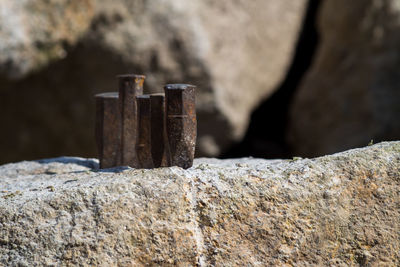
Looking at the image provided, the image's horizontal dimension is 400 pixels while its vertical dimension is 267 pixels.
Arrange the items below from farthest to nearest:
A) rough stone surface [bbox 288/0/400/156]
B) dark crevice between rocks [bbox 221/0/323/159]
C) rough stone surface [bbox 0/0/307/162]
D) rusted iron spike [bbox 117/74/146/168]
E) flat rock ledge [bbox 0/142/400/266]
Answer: dark crevice between rocks [bbox 221/0/323/159], rough stone surface [bbox 288/0/400/156], rough stone surface [bbox 0/0/307/162], rusted iron spike [bbox 117/74/146/168], flat rock ledge [bbox 0/142/400/266]

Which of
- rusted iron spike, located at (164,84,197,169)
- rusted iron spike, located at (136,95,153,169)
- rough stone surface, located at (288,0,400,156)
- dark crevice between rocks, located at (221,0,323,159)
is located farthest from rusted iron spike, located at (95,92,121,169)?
dark crevice between rocks, located at (221,0,323,159)

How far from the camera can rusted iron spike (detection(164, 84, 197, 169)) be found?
2.03 m

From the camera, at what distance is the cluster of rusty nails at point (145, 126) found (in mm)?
2051

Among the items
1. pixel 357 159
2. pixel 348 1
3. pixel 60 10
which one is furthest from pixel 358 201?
pixel 348 1

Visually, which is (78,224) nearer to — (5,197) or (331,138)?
(5,197)

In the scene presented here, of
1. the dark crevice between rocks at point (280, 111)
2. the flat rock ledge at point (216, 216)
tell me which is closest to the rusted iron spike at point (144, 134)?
the flat rock ledge at point (216, 216)

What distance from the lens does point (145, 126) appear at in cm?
223

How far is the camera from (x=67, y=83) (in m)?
5.02

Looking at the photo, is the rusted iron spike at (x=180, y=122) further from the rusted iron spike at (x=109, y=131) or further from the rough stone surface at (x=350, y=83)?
the rough stone surface at (x=350, y=83)

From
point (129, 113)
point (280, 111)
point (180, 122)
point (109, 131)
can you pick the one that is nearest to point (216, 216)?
point (180, 122)

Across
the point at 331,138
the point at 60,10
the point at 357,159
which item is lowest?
the point at 331,138

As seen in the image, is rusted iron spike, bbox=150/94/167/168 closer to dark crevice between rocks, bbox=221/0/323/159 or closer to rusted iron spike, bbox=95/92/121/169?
rusted iron spike, bbox=95/92/121/169

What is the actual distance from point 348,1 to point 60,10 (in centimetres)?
282

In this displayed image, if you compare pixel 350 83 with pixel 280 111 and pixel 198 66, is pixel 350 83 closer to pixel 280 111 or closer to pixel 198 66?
pixel 280 111
